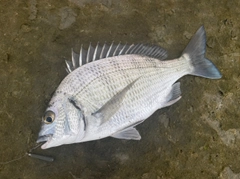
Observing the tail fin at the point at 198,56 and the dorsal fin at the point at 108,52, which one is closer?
the dorsal fin at the point at 108,52

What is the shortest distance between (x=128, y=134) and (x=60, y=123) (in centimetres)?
57

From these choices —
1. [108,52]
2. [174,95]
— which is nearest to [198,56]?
[174,95]

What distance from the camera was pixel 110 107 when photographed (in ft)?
6.59

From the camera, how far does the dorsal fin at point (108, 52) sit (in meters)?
2.08

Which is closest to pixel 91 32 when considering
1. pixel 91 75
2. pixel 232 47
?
pixel 91 75

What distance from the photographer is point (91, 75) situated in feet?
6.68

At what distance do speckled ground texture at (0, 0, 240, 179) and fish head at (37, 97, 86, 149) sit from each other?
1.10 feet

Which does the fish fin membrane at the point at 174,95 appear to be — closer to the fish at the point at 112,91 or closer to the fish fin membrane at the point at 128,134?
the fish at the point at 112,91

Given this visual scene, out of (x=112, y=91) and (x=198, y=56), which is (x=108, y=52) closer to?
(x=112, y=91)

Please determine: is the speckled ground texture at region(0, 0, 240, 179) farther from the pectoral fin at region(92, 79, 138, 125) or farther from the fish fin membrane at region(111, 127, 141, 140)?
the pectoral fin at region(92, 79, 138, 125)

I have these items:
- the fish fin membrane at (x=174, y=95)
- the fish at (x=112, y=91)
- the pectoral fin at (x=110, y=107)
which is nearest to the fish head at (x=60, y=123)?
the fish at (x=112, y=91)

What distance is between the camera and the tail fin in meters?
2.39

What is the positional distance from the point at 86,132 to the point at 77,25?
96 centimetres

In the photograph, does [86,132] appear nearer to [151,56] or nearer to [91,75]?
[91,75]
